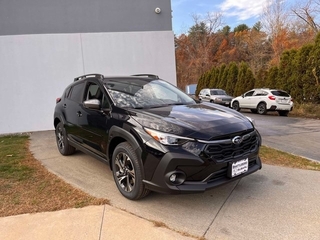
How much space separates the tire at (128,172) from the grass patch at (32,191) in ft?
1.06

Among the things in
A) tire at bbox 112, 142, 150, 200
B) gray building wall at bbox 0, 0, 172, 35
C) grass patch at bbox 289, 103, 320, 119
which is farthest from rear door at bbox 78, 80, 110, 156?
grass patch at bbox 289, 103, 320, 119

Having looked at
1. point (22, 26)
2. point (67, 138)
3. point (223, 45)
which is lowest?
point (67, 138)

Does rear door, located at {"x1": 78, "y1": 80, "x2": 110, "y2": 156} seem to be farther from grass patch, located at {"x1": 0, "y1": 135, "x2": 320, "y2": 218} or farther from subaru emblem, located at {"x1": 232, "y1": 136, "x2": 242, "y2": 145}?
subaru emblem, located at {"x1": 232, "y1": 136, "x2": 242, "y2": 145}

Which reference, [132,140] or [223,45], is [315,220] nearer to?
[132,140]

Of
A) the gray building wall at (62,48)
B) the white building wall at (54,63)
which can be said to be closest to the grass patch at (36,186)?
the white building wall at (54,63)

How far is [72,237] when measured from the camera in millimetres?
2814

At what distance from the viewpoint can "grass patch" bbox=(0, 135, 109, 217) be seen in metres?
3.49

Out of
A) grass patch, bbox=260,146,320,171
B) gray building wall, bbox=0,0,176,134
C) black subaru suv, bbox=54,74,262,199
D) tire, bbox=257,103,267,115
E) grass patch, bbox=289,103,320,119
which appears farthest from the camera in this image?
A: tire, bbox=257,103,267,115

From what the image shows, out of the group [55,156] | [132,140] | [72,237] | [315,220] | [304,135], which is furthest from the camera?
[304,135]

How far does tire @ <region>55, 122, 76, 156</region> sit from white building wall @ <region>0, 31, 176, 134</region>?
4058 millimetres

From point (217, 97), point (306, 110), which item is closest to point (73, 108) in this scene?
point (306, 110)

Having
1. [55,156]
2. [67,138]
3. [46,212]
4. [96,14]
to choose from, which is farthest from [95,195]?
[96,14]

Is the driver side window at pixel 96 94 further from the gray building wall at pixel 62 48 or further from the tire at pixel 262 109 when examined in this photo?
the tire at pixel 262 109

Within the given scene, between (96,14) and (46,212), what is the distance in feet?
26.2
